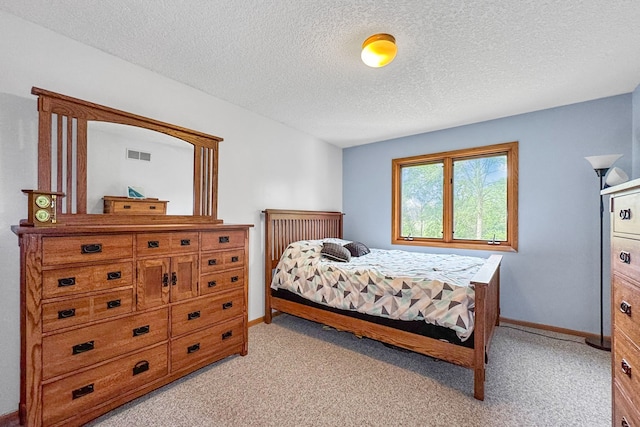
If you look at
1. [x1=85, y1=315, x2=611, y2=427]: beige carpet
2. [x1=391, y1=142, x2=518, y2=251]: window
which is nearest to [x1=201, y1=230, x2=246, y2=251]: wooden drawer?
[x1=85, y1=315, x2=611, y2=427]: beige carpet

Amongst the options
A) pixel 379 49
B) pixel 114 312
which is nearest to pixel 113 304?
pixel 114 312

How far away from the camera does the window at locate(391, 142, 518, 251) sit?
3383 millimetres

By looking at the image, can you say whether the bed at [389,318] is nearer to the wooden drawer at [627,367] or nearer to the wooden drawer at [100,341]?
the wooden drawer at [627,367]

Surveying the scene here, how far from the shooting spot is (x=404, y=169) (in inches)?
167

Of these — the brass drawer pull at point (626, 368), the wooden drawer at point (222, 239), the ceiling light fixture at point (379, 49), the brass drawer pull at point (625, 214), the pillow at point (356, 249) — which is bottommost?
the brass drawer pull at point (626, 368)

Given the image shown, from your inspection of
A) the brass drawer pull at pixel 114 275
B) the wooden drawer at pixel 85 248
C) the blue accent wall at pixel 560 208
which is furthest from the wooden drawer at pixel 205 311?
the blue accent wall at pixel 560 208

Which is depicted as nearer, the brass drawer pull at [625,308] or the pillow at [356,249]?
the brass drawer pull at [625,308]

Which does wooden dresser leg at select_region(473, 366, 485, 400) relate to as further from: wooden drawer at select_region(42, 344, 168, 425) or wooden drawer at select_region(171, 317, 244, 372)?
wooden drawer at select_region(42, 344, 168, 425)

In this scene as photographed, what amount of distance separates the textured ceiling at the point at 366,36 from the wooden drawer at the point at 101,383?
2.15m

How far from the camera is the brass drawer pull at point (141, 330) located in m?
1.78

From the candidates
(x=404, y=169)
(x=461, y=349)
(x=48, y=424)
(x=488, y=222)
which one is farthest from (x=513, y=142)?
(x=48, y=424)

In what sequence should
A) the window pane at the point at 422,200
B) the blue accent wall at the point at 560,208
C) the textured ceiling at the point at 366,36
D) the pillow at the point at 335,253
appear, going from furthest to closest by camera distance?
the window pane at the point at 422,200
the pillow at the point at 335,253
the blue accent wall at the point at 560,208
the textured ceiling at the point at 366,36

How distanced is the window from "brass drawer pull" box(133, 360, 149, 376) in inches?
132

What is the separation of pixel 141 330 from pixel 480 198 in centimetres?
382
